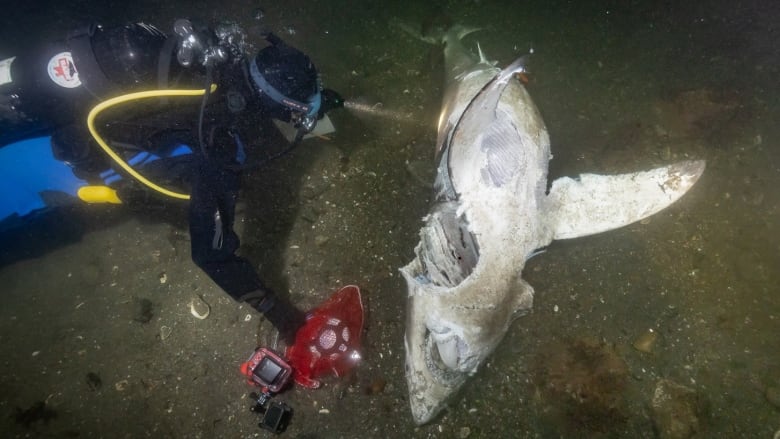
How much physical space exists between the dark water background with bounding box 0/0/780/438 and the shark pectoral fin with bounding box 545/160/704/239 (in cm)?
62

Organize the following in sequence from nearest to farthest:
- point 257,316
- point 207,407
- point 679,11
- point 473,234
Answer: point 473,234 → point 207,407 → point 257,316 → point 679,11

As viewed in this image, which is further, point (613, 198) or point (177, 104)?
point (613, 198)

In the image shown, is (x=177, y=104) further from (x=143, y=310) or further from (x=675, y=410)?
(x=675, y=410)

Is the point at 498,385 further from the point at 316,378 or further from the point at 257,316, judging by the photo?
the point at 257,316

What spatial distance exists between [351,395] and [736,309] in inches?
176

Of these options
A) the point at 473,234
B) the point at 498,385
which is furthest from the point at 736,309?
the point at 473,234

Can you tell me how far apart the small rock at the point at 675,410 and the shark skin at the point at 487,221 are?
6.16 ft

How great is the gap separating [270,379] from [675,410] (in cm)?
431

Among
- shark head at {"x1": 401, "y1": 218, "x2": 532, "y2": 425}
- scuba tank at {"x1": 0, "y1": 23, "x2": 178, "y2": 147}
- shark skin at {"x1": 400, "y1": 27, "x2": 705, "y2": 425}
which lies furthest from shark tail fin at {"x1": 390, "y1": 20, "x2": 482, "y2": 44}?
shark head at {"x1": 401, "y1": 218, "x2": 532, "y2": 425}

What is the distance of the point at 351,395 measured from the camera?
4.52m

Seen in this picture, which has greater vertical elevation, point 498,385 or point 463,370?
point 463,370

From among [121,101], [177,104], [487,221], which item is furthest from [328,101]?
[487,221]

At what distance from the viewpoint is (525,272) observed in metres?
4.76

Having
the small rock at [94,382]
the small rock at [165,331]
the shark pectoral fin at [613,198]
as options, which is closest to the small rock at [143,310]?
the small rock at [165,331]
